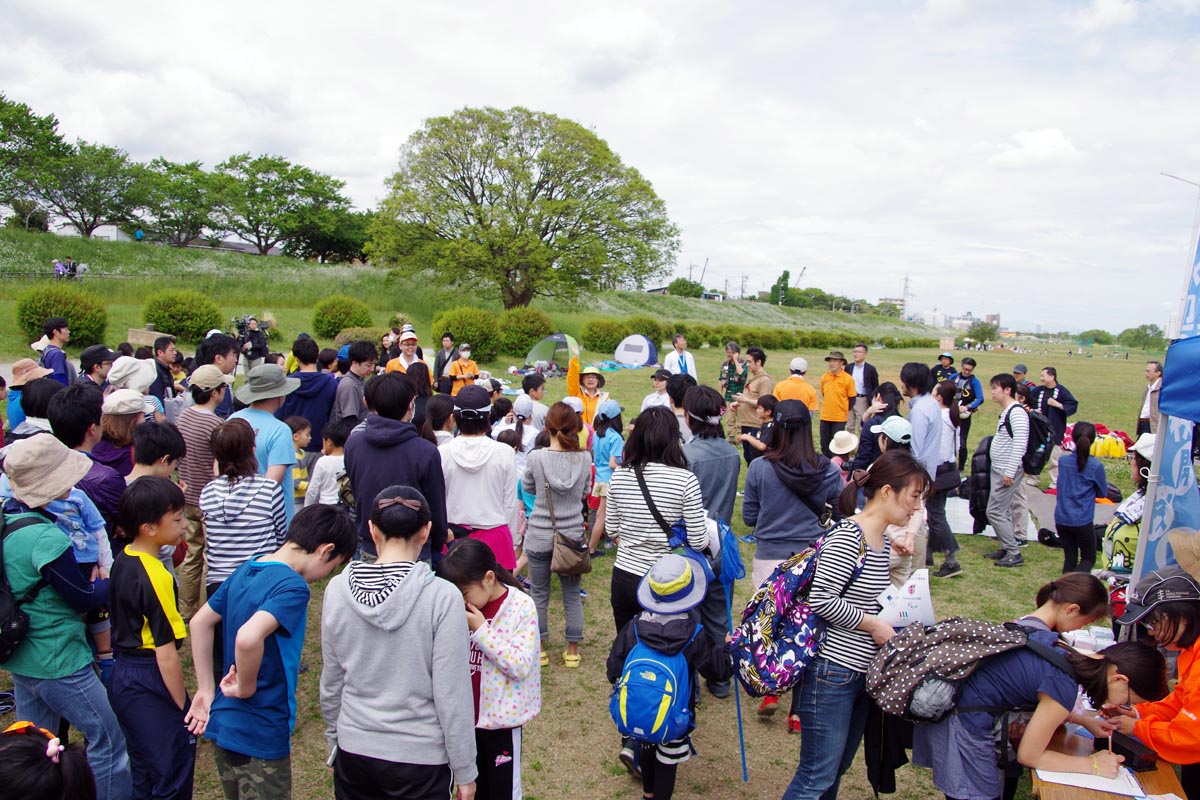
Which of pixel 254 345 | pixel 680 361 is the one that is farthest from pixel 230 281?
pixel 680 361

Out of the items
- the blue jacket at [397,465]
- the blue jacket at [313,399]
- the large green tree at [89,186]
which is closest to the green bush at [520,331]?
the blue jacket at [313,399]

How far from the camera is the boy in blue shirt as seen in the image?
2.32 metres

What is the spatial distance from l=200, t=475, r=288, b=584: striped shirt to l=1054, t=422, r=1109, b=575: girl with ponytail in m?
6.03

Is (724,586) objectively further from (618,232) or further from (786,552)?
(618,232)

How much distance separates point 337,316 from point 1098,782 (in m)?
23.1

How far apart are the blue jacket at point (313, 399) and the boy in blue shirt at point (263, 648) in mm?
3912

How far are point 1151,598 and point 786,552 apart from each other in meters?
1.75

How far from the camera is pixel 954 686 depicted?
2588mm

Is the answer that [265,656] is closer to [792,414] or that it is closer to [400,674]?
[400,674]

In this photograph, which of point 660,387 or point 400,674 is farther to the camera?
point 660,387

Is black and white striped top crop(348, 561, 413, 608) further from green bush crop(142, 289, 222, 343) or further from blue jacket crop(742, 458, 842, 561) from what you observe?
green bush crop(142, 289, 222, 343)

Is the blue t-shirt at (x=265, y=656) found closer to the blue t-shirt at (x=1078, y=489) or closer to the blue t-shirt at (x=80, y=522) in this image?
the blue t-shirt at (x=80, y=522)

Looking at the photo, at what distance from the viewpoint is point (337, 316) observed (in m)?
22.8

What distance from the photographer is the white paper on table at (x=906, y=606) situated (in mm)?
3213
